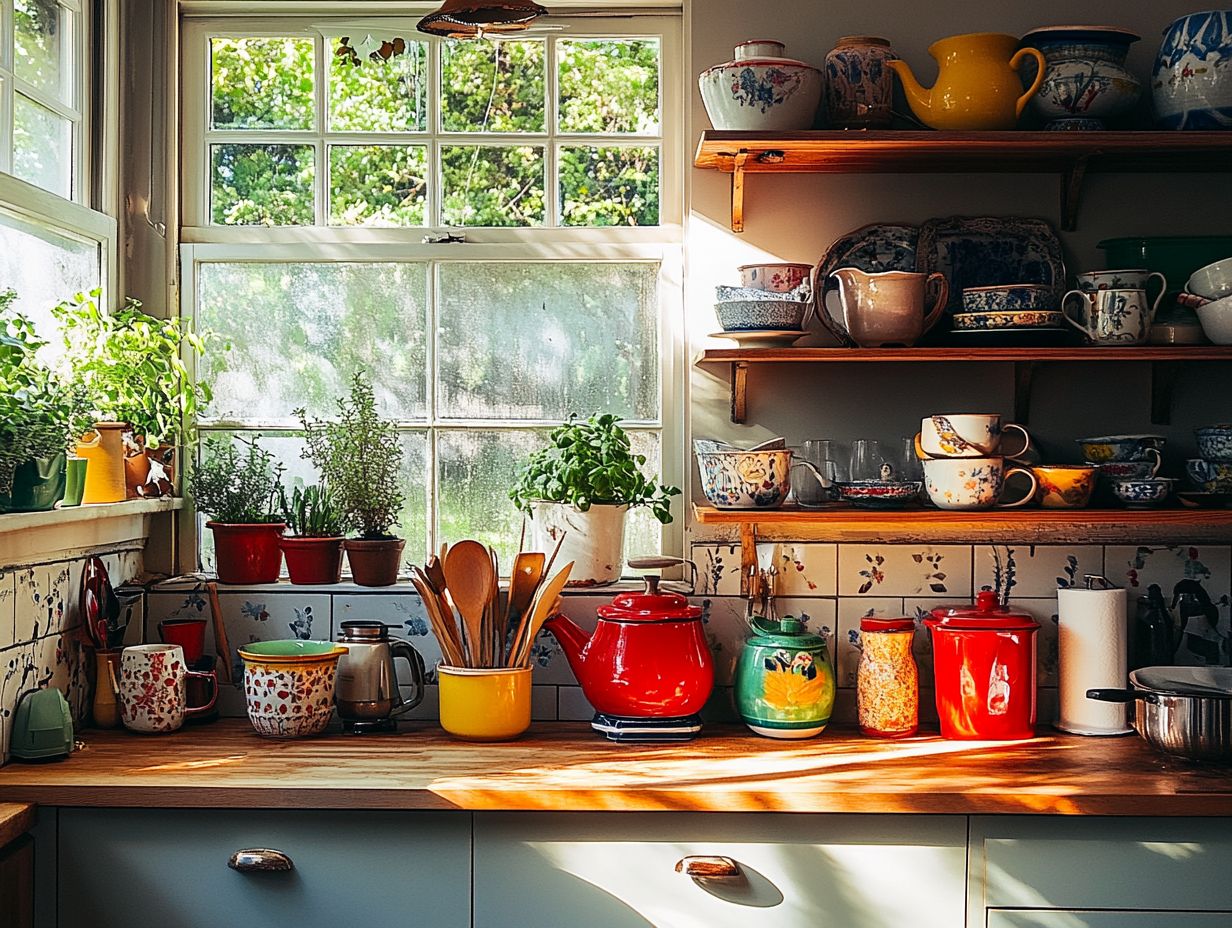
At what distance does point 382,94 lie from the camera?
276 centimetres

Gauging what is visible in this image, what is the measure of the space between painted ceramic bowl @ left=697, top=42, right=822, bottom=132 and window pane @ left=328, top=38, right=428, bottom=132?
696 millimetres

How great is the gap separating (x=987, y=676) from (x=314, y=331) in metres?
1.57

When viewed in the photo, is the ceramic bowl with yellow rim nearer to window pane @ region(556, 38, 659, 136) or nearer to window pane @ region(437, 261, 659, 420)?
window pane @ region(437, 261, 659, 420)

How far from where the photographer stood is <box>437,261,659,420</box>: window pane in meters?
2.74

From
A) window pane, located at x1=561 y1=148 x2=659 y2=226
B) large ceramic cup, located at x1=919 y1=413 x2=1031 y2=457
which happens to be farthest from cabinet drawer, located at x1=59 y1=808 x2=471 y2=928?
window pane, located at x1=561 y1=148 x2=659 y2=226

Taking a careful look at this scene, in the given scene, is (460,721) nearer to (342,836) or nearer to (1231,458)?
(342,836)

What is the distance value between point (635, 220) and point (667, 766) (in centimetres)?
119

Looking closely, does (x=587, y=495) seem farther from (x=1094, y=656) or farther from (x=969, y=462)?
(x=1094, y=656)

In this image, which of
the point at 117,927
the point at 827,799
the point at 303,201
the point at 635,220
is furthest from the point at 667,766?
the point at 303,201

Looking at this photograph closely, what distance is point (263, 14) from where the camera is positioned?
274 centimetres


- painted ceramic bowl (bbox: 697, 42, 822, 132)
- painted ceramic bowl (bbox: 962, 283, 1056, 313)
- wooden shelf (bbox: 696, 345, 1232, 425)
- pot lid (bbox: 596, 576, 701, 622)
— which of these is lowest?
pot lid (bbox: 596, 576, 701, 622)

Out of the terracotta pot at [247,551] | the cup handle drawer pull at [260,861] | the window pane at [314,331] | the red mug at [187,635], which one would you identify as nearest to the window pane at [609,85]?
the window pane at [314,331]

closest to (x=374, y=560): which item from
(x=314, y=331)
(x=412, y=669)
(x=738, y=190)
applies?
→ (x=412, y=669)

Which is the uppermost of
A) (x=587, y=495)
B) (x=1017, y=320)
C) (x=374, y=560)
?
(x=1017, y=320)
